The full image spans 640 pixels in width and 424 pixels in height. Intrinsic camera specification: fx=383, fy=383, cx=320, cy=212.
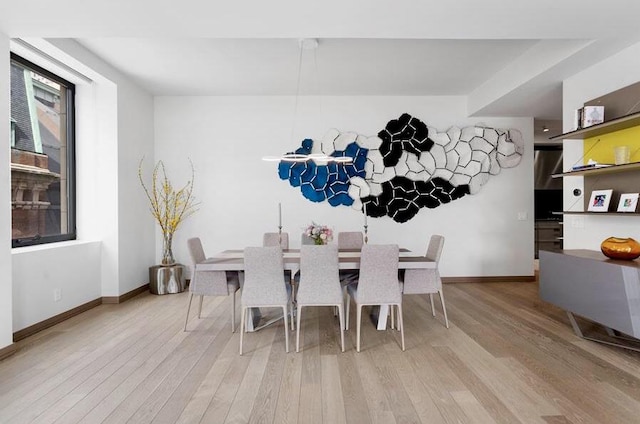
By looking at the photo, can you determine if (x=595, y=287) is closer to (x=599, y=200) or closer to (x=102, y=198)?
(x=599, y=200)

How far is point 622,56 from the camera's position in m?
3.45

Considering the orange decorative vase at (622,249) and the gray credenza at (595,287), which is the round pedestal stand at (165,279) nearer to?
the gray credenza at (595,287)

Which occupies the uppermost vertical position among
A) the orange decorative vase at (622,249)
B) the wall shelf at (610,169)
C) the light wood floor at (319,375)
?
the wall shelf at (610,169)

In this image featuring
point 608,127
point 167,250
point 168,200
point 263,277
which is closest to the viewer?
point 263,277

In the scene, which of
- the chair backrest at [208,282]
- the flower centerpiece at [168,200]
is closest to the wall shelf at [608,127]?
the chair backrest at [208,282]

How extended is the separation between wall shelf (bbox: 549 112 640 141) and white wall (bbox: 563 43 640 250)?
14.8 inches

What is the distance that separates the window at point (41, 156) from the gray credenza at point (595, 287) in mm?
5065

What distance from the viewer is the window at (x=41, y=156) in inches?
145

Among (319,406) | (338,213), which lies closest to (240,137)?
(338,213)

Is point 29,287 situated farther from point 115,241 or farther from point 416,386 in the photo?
point 416,386

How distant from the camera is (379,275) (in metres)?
3.13

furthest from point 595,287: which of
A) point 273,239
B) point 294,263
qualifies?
point 273,239

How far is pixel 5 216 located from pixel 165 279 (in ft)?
7.67

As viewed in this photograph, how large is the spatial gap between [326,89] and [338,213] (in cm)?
177
